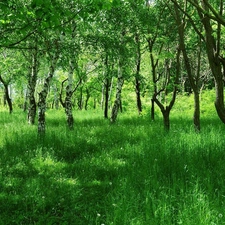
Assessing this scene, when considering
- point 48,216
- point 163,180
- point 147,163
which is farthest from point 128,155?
point 48,216

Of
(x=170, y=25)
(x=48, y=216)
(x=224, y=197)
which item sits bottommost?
(x=48, y=216)

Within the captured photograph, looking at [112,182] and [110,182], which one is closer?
[110,182]

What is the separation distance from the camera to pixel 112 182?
224 inches

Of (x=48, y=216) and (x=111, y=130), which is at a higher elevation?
(x=111, y=130)

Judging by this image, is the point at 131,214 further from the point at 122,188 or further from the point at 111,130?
the point at 111,130

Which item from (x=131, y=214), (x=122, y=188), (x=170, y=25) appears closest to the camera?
(x=131, y=214)

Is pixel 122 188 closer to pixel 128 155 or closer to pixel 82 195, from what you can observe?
pixel 82 195

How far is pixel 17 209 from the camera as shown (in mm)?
4707

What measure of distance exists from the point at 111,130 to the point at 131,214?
725cm

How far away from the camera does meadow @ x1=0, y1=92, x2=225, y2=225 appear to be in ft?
13.5

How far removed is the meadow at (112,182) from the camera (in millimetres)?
4121

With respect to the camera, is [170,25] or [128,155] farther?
[170,25]

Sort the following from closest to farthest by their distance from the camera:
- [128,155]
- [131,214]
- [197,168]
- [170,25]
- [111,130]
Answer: [131,214] → [197,168] → [128,155] → [111,130] → [170,25]

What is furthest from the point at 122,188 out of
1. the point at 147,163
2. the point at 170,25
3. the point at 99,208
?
the point at 170,25
